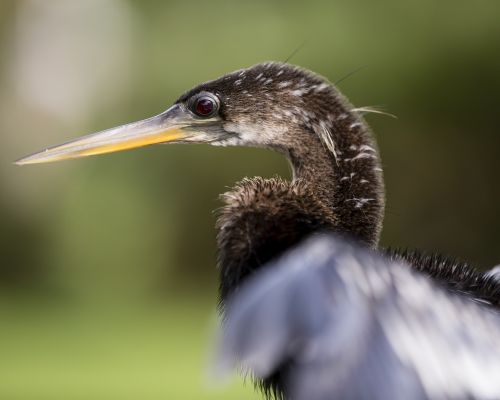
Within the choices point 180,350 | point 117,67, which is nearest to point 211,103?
point 180,350

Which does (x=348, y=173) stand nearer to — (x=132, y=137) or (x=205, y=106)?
(x=205, y=106)

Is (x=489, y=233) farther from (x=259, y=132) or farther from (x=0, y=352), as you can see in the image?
(x=259, y=132)

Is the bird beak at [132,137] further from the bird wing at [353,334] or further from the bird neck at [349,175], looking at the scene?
the bird wing at [353,334]

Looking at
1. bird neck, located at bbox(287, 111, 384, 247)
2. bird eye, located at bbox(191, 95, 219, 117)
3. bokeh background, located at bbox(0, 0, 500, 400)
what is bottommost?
bokeh background, located at bbox(0, 0, 500, 400)

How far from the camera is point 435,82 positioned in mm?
13156

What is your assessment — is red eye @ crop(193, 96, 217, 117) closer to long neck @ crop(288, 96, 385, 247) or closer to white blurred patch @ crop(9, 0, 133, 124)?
long neck @ crop(288, 96, 385, 247)

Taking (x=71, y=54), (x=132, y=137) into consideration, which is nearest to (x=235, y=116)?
(x=132, y=137)

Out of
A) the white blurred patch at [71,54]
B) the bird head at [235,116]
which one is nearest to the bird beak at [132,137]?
the bird head at [235,116]

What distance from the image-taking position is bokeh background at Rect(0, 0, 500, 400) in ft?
42.2

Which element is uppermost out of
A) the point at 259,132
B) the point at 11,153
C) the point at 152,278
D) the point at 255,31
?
the point at 259,132

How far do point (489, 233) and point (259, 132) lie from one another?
9448 mm

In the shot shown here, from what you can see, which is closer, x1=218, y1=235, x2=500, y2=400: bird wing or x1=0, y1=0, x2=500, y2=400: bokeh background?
x1=218, y1=235, x2=500, y2=400: bird wing

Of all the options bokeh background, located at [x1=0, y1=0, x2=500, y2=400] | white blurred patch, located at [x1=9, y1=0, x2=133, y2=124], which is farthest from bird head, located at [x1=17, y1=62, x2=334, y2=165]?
white blurred patch, located at [x1=9, y1=0, x2=133, y2=124]

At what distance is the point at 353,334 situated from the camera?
9.12 feet
